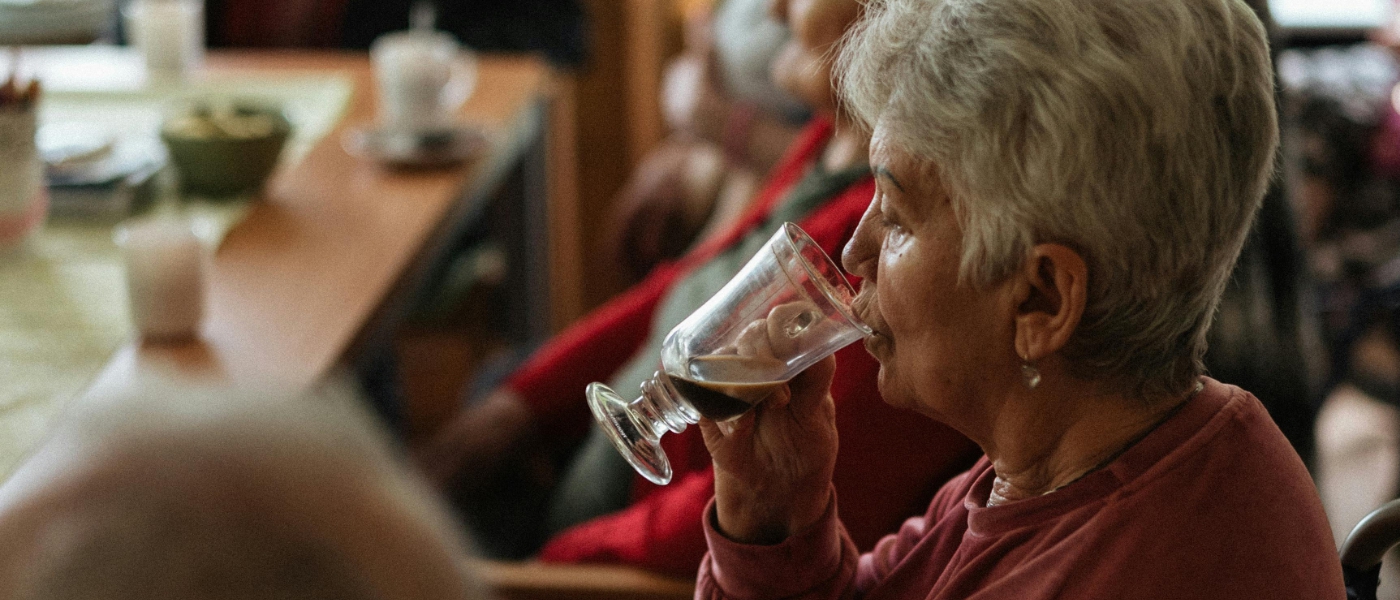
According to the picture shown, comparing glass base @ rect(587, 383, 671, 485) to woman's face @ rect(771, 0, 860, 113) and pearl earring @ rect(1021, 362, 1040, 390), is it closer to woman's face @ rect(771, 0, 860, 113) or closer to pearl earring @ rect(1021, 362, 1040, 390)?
pearl earring @ rect(1021, 362, 1040, 390)

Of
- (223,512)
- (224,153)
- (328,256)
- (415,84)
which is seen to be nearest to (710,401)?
(223,512)

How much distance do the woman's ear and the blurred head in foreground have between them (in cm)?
50

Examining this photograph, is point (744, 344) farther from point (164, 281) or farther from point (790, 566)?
point (164, 281)

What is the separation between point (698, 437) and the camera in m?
1.39

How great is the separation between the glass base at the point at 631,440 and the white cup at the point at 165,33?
221 centimetres

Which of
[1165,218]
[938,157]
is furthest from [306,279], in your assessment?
[1165,218]

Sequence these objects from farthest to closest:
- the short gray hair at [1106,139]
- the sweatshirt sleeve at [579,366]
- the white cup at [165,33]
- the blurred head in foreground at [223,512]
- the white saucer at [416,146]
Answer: the white cup at [165,33] → the white saucer at [416,146] → the sweatshirt sleeve at [579,366] → the short gray hair at [1106,139] → the blurred head in foreground at [223,512]

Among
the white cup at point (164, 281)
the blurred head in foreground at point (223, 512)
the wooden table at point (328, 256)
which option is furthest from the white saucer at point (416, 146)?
the blurred head in foreground at point (223, 512)

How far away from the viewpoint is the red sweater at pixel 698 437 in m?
1.16

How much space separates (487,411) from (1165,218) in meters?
1.41

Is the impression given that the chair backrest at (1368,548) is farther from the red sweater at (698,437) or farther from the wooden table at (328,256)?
the wooden table at (328,256)

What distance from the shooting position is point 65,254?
187cm

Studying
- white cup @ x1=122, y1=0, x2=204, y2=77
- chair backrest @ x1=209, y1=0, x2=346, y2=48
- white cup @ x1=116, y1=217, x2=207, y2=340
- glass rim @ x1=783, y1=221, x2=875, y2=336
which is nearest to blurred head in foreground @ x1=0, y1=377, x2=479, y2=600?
glass rim @ x1=783, y1=221, x2=875, y2=336

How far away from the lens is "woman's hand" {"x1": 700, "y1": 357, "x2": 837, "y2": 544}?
3.46 ft
